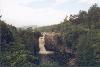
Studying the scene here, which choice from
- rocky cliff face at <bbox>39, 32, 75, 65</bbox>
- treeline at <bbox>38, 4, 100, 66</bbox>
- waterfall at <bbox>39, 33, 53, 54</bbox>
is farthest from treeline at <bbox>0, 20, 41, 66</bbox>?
treeline at <bbox>38, 4, 100, 66</bbox>

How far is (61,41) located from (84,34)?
7.06 feet

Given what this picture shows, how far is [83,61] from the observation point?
1252 inches

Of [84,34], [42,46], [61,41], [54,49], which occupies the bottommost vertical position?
[54,49]

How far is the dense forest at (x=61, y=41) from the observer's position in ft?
100

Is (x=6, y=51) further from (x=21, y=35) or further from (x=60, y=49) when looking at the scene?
(x=60, y=49)

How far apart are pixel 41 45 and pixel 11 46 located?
396cm

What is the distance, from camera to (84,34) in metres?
33.6

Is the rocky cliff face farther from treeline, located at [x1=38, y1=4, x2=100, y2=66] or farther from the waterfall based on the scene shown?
treeline, located at [x1=38, y1=4, x2=100, y2=66]

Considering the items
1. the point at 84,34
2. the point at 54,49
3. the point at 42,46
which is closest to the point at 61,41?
the point at 54,49

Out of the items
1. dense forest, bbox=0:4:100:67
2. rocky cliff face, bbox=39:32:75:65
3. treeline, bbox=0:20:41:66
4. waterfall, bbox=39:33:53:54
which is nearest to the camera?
treeline, bbox=0:20:41:66

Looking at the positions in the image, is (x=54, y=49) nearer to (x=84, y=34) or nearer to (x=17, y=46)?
(x=84, y=34)

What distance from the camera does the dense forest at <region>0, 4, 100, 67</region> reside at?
1203 inches

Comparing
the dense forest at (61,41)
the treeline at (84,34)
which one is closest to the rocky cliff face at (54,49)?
the dense forest at (61,41)

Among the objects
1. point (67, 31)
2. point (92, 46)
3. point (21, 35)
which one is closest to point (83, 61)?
point (92, 46)
